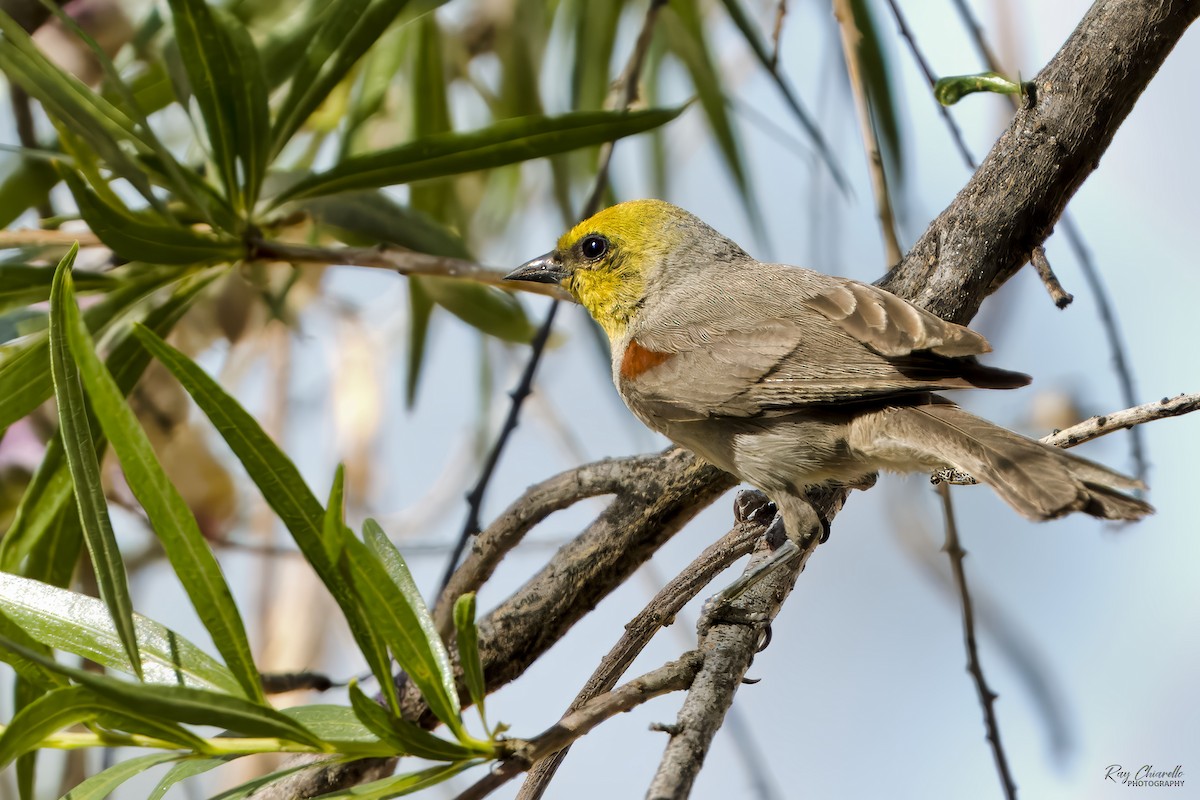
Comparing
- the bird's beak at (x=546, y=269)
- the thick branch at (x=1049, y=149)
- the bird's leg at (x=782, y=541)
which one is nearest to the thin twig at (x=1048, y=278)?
the thick branch at (x=1049, y=149)

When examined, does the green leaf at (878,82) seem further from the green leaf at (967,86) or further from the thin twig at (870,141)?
the green leaf at (967,86)

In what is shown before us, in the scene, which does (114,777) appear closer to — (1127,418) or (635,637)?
(635,637)

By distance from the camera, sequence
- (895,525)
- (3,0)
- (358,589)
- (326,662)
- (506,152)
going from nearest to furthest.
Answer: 1. (358,589)
2. (506,152)
3. (3,0)
4. (895,525)
5. (326,662)

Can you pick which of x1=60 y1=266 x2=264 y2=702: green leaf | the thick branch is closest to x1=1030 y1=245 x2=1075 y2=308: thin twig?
the thick branch

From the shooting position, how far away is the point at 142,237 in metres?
2.57

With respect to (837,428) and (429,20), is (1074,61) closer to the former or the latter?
(837,428)

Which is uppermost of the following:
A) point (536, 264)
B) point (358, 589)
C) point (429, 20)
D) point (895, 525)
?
point (429, 20)

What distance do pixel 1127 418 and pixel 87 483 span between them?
1.75 m

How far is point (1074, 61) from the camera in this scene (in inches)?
93.7

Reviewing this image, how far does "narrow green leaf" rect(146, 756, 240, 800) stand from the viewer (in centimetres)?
179

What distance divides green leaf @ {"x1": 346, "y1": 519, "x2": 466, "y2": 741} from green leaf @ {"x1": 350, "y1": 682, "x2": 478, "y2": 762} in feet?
0.09

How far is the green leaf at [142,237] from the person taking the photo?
242 cm

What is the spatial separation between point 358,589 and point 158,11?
239cm

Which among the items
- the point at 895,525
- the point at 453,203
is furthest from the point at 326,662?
the point at 895,525
